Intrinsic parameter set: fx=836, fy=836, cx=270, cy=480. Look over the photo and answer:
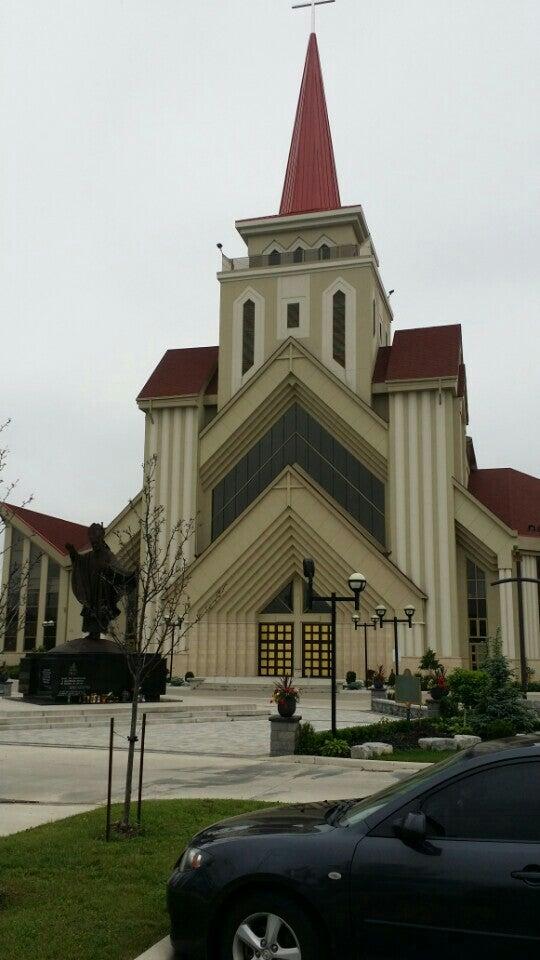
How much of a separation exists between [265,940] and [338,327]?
4822 cm

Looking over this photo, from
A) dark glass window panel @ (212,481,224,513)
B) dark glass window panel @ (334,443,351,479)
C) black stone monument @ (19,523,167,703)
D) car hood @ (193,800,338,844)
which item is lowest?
car hood @ (193,800,338,844)

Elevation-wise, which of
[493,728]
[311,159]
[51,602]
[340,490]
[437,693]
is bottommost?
[493,728]

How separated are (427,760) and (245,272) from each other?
4256 centimetres

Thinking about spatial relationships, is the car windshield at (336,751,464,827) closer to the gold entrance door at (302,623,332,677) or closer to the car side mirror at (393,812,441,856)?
the car side mirror at (393,812,441,856)

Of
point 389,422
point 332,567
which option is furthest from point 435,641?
point 389,422

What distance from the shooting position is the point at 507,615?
43906 millimetres

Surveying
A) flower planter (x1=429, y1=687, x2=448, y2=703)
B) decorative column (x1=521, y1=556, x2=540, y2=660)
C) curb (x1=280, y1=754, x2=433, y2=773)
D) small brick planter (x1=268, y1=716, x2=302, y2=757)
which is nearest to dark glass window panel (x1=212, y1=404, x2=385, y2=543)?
decorative column (x1=521, y1=556, x2=540, y2=660)

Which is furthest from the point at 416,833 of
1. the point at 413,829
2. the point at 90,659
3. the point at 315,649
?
the point at 315,649

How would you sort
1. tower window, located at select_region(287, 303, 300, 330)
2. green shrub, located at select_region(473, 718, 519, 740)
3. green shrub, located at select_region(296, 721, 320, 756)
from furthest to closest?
tower window, located at select_region(287, 303, 300, 330) < green shrub, located at select_region(473, 718, 519, 740) < green shrub, located at select_region(296, 721, 320, 756)

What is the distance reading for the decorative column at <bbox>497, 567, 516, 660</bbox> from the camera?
43188 millimetres

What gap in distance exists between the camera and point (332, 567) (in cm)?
4566

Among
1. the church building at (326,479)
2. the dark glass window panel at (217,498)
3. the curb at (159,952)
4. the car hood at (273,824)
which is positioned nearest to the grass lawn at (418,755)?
the car hood at (273,824)

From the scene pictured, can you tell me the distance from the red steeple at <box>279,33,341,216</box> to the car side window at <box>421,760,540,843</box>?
54.9 metres

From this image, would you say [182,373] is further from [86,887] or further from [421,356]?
[86,887]
